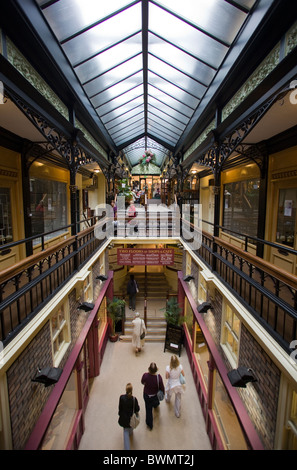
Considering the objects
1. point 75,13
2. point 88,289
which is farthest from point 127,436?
point 75,13

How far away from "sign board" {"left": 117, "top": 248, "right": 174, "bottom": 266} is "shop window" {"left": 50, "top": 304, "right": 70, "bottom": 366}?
172 inches

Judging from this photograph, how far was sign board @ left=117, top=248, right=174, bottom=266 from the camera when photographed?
367 inches

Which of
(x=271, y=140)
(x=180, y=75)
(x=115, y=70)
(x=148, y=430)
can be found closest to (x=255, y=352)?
(x=148, y=430)

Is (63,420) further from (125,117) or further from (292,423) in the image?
(125,117)

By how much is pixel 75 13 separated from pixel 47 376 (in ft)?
20.4

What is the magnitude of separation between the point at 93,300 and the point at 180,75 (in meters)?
7.31

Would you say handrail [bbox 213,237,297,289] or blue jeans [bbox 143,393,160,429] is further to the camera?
blue jeans [bbox 143,393,160,429]

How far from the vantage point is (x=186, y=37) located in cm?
540

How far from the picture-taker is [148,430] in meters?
6.00

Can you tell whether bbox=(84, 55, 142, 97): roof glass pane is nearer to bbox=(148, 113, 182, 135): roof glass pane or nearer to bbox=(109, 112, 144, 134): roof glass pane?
bbox=(109, 112, 144, 134): roof glass pane

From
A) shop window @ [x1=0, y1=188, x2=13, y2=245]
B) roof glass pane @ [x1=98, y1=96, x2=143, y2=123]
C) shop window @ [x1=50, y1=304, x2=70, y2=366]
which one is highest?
roof glass pane @ [x1=98, y1=96, x2=143, y2=123]

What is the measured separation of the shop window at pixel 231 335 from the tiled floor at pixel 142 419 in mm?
2740

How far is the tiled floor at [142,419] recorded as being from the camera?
18.4ft

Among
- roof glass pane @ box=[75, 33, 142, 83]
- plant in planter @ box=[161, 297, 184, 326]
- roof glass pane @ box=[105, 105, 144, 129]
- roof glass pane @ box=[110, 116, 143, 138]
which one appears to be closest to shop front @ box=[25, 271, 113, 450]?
plant in planter @ box=[161, 297, 184, 326]
